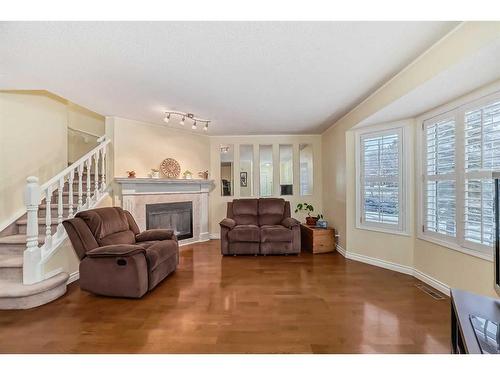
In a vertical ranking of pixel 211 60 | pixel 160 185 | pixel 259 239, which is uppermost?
pixel 211 60

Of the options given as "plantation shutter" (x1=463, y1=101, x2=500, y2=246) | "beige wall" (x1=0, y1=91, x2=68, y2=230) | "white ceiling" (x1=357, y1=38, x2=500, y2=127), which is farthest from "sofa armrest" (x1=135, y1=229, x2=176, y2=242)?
"plantation shutter" (x1=463, y1=101, x2=500, y2=246)

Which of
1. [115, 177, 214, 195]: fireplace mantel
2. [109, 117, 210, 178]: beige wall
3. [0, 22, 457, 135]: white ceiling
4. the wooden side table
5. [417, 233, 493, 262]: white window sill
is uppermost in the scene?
[0, 22, 457, 135]: white ceiling

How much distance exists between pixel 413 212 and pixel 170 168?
13.5 ft

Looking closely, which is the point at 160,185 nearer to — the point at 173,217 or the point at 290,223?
the point at 173,217

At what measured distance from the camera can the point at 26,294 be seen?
7.63 ft

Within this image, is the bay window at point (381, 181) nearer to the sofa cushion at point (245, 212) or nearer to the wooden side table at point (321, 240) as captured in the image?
the wooden side table at point (321, 240)

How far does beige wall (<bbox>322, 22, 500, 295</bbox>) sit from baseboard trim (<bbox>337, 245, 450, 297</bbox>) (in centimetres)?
5

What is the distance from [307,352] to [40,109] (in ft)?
15.0

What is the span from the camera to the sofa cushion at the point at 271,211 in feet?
15.6

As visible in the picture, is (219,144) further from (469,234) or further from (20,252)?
(469,234)

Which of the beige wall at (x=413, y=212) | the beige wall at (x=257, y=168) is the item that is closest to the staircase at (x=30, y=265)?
the beige wall at (x=257, y=168)

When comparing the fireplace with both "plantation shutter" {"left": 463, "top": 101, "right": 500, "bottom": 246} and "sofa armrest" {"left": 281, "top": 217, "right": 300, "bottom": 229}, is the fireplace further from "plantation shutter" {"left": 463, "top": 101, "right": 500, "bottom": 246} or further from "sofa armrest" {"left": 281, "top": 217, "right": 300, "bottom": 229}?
"plantation shutter" {"left": 463, "top": 101, "right": 500, "bottom": 246}

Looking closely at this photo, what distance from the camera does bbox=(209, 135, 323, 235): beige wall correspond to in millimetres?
5395

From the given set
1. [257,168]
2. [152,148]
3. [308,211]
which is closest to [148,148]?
[152,148]
